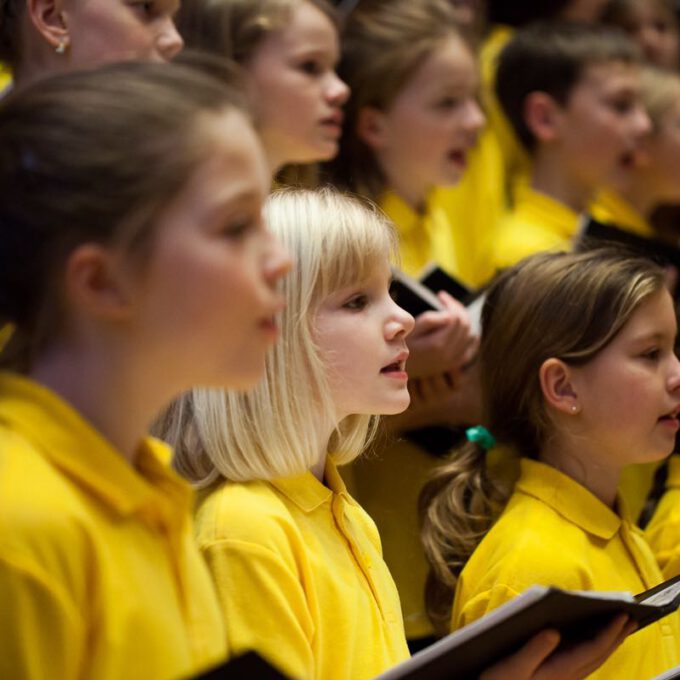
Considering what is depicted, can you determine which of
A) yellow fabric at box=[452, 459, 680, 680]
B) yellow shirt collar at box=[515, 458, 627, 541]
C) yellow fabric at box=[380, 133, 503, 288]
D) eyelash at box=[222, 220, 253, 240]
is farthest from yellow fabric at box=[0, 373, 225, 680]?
yellow fabric at box=[380, 133, 503, 288]

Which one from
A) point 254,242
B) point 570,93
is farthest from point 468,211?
point 254,242

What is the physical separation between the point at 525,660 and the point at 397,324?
45 cm

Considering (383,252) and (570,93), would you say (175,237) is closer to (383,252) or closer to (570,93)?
(383,252)

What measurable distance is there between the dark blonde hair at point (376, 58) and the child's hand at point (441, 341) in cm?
70

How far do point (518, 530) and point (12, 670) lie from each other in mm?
954

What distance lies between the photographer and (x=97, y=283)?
1.08 metres

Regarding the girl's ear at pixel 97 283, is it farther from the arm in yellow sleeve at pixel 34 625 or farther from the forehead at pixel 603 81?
the forehead at pixel 603 81

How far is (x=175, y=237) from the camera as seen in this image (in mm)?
1075

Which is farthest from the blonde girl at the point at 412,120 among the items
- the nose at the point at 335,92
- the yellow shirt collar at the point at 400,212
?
the nose at the point at 335,92

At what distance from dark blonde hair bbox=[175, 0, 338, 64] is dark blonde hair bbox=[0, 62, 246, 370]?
4.37 ft

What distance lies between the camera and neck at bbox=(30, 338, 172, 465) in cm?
110

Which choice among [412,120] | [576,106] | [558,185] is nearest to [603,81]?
[576,106]

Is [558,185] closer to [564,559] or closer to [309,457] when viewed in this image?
[564,559]

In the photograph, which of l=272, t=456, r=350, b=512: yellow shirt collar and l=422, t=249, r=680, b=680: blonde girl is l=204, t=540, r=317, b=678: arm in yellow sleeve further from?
l=422, t=249, r=680, b=680: blonde girl
